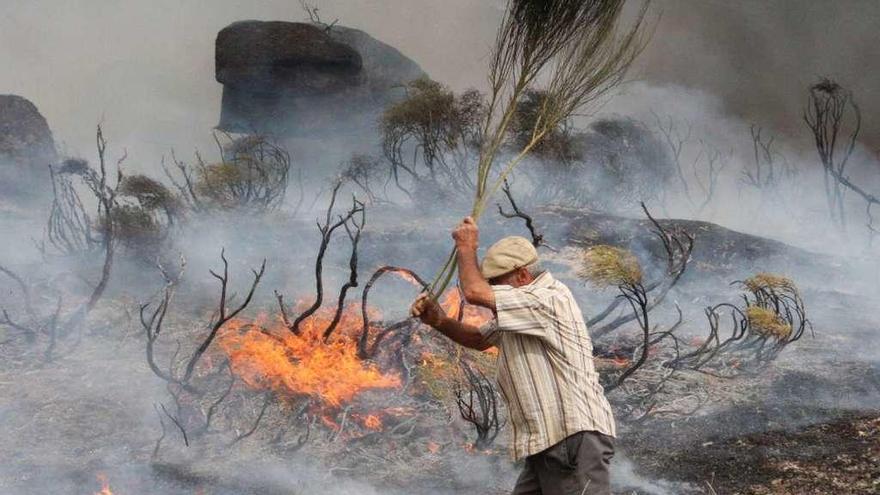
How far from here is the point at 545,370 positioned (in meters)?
3.35

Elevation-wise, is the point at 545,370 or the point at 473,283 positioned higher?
the point at 473,283

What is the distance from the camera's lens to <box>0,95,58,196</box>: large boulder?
55.1ft

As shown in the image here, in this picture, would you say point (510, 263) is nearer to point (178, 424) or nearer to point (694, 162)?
point (178, 424)

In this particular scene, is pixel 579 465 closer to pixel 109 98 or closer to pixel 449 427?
pixel 449 427

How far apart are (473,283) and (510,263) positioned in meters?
0.18

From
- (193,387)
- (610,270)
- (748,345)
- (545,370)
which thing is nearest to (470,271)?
(545,370)

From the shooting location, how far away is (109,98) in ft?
82.2

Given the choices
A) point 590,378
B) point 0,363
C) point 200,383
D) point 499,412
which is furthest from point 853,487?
point 0,363

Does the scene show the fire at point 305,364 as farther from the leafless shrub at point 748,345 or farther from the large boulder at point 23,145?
the large boulder at point 23,145

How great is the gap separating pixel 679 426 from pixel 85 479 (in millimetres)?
4627

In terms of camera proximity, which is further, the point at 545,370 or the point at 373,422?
the point at 373,422

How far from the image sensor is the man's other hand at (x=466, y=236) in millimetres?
3502

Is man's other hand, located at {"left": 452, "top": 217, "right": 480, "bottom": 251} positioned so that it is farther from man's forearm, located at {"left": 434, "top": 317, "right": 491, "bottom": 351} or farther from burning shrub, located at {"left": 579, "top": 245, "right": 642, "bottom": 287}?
burning shrub, located at {"left": 579, "top": 245, "right": 642, "bottom": 287}

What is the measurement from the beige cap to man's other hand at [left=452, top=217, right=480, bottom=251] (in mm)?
99
